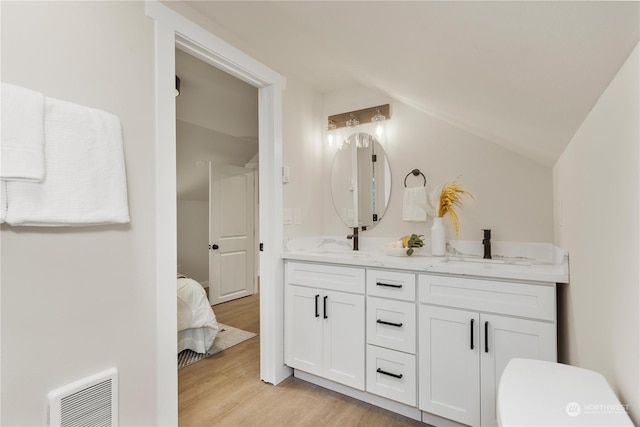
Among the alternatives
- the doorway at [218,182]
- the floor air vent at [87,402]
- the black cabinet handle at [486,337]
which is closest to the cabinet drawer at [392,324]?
the black cabinet handle at [486,337]

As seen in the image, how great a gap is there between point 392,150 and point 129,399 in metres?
2.31

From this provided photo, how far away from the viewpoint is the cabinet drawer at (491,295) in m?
1.45

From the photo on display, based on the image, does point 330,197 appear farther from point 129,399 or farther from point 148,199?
point 129,399

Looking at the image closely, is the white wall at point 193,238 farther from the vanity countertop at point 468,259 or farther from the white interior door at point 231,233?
the vanity countertop at point 468,259

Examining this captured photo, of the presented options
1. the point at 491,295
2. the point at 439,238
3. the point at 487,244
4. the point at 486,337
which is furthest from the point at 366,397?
the point at 487,244

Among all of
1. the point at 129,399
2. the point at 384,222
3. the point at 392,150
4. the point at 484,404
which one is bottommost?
the point at 484,404

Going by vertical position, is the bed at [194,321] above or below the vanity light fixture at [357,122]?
below

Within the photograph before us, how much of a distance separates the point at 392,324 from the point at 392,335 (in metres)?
0.07

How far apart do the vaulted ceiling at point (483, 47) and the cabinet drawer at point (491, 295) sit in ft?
2.35

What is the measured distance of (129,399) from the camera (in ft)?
4.62

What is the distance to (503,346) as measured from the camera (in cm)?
152

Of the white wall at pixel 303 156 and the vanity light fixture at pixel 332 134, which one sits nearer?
the white wall at pixel 303 156

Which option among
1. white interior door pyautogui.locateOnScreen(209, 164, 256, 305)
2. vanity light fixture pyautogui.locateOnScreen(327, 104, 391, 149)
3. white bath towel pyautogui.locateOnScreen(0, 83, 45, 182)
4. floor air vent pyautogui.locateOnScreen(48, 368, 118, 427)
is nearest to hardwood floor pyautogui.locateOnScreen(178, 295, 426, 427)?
floor air vent pyautogui.locateOnScreen(48, 368, 118, 427)

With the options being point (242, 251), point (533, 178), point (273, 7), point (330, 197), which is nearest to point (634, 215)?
point (533, 178)
